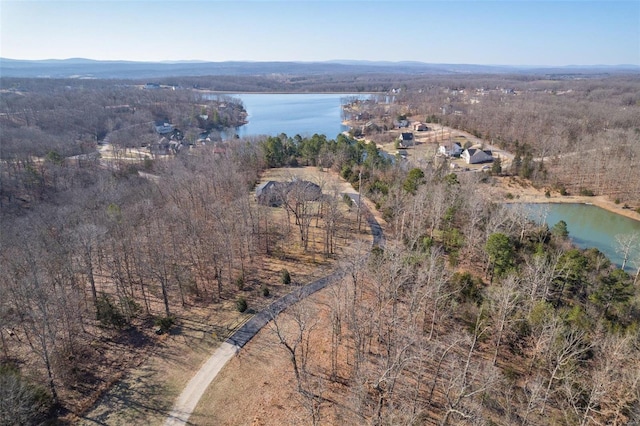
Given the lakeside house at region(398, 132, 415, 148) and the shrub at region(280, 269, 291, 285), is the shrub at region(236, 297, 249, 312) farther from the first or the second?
the lakeside house at region(398, 132, 415, 148)

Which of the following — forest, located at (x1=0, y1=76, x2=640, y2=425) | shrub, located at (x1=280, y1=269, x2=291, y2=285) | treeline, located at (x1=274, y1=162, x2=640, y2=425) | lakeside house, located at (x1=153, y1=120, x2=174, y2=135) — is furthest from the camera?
lakeside house, located at (x1=153, y1=120, x2=174, y2=135)

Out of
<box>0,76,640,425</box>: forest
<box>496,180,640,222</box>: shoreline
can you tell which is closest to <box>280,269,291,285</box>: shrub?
<box>0,76,640,425</box>: forest

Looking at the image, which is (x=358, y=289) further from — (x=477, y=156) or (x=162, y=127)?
(x=162, y=127)

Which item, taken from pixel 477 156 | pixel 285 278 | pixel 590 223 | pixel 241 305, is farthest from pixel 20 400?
pixel 477 156

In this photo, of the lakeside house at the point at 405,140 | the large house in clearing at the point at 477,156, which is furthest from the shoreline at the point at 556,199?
the lakeside house at the point at 405,140

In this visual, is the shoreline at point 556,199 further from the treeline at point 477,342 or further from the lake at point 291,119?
the lake at point 291,119

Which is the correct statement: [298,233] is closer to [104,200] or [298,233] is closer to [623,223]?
[104,200]
